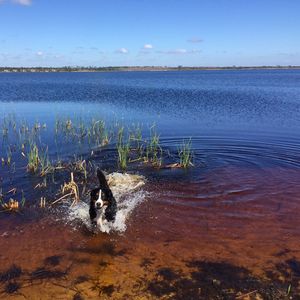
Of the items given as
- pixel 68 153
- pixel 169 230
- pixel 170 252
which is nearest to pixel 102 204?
pixel 169 230

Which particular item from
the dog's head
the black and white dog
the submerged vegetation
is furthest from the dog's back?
the submerged vegetation

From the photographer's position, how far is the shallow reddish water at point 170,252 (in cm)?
623

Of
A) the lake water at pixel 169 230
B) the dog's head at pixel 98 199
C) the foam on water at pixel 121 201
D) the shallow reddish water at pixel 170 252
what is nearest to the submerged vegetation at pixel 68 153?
the lake water at pixel 169 230

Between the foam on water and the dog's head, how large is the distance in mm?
580

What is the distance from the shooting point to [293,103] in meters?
31.1

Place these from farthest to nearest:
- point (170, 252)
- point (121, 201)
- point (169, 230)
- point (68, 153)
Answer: point (68, 153)
point (121, 201)
point (169, 230)
point (170, 252)

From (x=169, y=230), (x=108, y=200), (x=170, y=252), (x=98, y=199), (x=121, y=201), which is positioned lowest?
(x=121, y=201)

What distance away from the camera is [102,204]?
8.41 m

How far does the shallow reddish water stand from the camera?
6.23 meters

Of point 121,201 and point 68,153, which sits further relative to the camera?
point 68,153

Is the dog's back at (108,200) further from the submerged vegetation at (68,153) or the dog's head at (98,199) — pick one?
the submerged vegetation at (68,153)

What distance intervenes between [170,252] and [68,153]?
927 cm

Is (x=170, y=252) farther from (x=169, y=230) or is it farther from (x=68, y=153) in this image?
(x=68, y=153)

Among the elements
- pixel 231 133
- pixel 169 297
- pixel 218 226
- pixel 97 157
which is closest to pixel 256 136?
pixel 231 133
